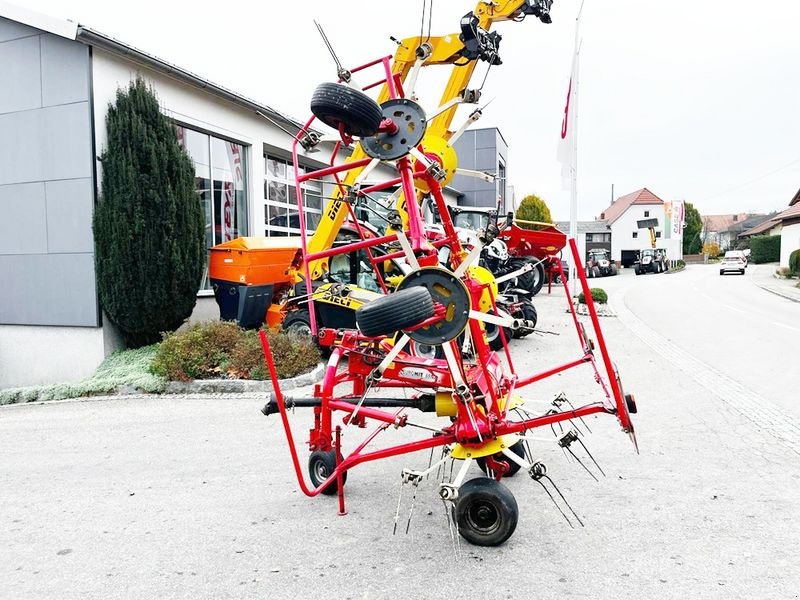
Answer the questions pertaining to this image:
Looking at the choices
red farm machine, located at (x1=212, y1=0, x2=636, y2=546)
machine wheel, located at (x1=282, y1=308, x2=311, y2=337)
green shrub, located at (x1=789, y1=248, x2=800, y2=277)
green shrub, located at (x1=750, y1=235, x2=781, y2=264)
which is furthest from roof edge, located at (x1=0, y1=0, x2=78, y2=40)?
green shrub, located at (x1=750, y1=235, x2=781, y2=264)

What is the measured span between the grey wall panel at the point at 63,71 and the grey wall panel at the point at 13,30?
0.38 meters

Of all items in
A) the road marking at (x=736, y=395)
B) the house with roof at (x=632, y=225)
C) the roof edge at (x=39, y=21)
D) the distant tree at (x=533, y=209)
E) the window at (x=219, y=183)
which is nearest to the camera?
the road marking at (x=736, y=395)

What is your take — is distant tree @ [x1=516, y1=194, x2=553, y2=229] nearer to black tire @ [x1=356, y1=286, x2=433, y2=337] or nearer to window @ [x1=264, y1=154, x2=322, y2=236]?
window @ [x1=264, y1=154, x2=322, y2=236]

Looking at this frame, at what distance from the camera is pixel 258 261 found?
10211 mm

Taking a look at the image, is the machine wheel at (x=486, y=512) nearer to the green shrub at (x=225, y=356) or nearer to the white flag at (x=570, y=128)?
the green shrub at (x=225, y=356)

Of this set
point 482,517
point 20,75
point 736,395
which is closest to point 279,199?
point 20,75

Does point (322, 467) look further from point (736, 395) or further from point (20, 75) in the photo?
point (20, 75)

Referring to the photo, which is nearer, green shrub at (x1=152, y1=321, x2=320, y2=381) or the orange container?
green shrub at (x1=152, y1=321, x2=320, y2=381)

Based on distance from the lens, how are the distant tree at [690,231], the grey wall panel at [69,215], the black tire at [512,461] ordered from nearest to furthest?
the black tire at [512,461]
the grey wall panel at [69,215]
the distant tree at [690,231]

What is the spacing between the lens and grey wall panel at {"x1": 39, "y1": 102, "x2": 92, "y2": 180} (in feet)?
32.5

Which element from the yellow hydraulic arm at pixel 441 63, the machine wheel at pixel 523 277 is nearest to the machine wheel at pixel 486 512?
the yellow hydraulic arm at pixel 441 63

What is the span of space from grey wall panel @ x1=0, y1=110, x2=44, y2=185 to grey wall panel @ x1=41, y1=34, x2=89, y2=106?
0.50 meters

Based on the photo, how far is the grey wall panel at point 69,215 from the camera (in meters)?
9.98

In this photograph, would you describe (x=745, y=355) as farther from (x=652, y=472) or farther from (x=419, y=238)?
(x=419, y=238)
